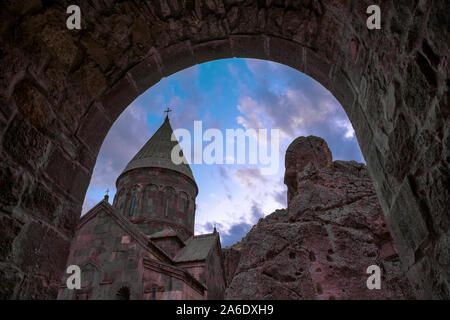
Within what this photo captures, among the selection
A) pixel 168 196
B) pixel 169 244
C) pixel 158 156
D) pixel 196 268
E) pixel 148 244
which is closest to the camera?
pixel 148 244

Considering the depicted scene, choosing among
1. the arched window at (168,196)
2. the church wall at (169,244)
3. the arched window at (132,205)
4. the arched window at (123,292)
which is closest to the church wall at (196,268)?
the church wall at (169,244)

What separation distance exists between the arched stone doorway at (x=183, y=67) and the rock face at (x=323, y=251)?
91 centimetres

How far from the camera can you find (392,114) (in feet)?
5.89

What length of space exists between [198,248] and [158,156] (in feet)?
26.2

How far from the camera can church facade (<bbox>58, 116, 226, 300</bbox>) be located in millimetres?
9672

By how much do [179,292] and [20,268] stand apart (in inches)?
316

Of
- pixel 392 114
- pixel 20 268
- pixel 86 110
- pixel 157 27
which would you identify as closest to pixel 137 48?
pixel 157 27

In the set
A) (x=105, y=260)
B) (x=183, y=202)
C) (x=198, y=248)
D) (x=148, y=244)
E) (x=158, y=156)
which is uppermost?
(x=158, y=156)

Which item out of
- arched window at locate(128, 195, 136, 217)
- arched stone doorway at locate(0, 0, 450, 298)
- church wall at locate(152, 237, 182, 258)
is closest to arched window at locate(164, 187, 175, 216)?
arched window at locate(128, 195, 136, 217)

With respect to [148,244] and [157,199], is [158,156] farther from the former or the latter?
[148,244]

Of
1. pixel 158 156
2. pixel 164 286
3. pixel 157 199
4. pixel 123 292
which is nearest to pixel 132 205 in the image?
pixel 157 199

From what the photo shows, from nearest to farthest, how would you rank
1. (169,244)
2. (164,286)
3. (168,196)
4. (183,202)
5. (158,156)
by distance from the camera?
(164,286) < (169,244) < (168,196) < (183,202) < (158,156)

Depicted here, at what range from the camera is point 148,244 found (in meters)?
11.1
